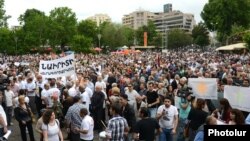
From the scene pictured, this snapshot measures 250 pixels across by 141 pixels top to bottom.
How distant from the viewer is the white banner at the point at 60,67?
1412 cm

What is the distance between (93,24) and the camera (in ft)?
340

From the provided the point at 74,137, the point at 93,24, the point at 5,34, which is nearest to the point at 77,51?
the point at 5,34

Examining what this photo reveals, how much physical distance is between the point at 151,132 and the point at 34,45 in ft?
205

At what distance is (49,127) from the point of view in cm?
821

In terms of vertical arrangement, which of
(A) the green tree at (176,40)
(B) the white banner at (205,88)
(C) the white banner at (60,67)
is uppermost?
(C) the white banner at (60,67)

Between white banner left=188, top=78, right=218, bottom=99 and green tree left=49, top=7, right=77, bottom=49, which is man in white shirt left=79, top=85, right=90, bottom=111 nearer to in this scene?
white banner left=188, top=78, right=218, bottom=99

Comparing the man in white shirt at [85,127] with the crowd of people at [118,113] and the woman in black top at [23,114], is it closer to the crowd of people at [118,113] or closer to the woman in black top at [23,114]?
the crowd of people at [118,113]

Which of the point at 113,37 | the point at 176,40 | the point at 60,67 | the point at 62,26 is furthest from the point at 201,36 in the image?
the point at 60,67

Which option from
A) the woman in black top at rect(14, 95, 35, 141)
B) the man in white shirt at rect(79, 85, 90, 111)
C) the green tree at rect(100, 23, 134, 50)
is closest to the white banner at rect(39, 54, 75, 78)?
the man in white shirt at rect(79, 85, 90, 111)

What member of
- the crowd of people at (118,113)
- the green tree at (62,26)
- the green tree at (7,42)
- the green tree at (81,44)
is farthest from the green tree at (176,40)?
the crowd of people at (118,113)

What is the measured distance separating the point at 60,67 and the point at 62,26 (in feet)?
235

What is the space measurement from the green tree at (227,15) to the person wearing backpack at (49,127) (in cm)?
6408

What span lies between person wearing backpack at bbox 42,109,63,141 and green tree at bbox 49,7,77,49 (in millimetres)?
73291

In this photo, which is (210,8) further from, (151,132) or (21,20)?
(151,132)
